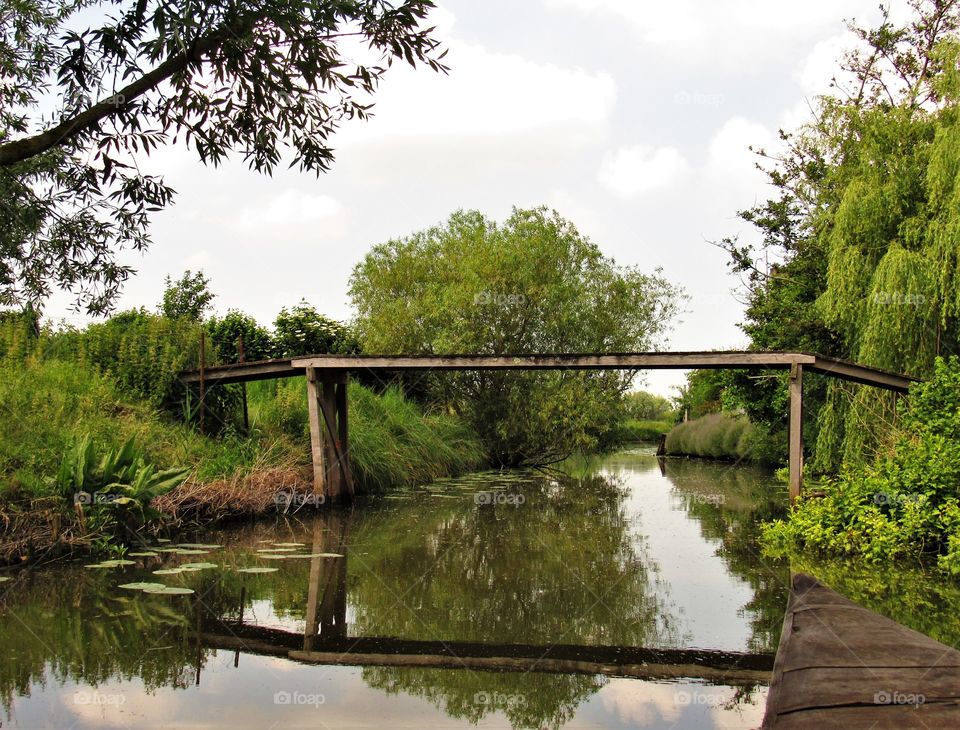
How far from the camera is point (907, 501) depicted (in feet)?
37.1

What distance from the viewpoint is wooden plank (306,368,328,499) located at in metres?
16.9

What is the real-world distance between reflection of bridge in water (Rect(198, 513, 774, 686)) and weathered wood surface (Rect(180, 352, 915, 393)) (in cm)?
900

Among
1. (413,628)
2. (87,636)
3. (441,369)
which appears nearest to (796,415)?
(441,369)

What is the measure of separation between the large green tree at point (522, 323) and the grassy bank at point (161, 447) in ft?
10.6

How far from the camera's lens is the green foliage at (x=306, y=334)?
24.5 m

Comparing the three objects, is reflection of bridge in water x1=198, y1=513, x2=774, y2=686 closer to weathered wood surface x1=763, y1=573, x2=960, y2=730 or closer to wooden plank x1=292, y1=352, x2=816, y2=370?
Result: weathered wood surface x1=763, y1=573, x2=960, y2=730

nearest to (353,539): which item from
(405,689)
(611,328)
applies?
(405,689)

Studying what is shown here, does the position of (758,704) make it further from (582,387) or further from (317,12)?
(582,387)

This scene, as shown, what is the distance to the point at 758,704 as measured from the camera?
5.45 meters

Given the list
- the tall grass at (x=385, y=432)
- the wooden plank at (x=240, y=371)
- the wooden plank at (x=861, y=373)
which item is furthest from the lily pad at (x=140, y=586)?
the wooden plank at (x=861, y=373)

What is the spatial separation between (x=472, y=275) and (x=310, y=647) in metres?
19.7

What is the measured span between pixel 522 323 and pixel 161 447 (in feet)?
46.1

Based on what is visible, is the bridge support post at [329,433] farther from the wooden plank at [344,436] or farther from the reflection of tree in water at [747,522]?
the reflection of tree in water at [747,522]

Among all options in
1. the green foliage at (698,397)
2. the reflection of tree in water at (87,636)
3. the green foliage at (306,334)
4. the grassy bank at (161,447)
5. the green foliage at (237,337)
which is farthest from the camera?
the green foliage at (698,397)
